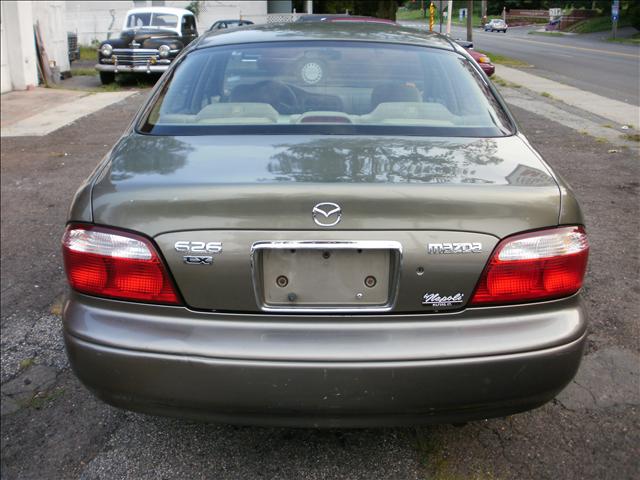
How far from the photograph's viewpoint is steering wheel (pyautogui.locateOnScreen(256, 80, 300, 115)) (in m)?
3.17

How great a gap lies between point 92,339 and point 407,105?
5.73ft

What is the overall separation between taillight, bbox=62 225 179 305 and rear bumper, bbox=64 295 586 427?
51 millimetres

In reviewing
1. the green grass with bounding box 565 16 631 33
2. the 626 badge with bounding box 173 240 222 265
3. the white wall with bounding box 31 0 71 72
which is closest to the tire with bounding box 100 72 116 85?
the white wall with bounding box 31 0 71 72

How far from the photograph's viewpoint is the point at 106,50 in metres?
16.6

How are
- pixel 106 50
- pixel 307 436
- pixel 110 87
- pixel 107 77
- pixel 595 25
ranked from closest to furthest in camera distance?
pixel 307 436 < pixel 106 50 < pixel 110 87 < pixel 107 77 < pixel 595 25

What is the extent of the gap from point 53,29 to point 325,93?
686 inches

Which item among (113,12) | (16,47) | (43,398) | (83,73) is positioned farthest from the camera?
(113,12)

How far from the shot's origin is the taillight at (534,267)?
2244 mm

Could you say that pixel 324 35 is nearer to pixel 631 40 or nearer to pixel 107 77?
pixel 107 77

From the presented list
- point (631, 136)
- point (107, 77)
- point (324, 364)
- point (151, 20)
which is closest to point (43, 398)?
point (324, 364)

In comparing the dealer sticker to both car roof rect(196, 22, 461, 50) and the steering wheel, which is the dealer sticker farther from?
car roof rect(196, 22, 461, 50)

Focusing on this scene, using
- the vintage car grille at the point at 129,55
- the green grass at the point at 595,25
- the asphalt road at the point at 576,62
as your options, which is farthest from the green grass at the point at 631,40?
the vintage car grille at the point at 129,55

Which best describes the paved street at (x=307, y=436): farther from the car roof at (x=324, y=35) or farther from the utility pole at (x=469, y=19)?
the utility pole at (x=469, y=19)

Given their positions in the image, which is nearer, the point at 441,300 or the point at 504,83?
the point at 441,300
